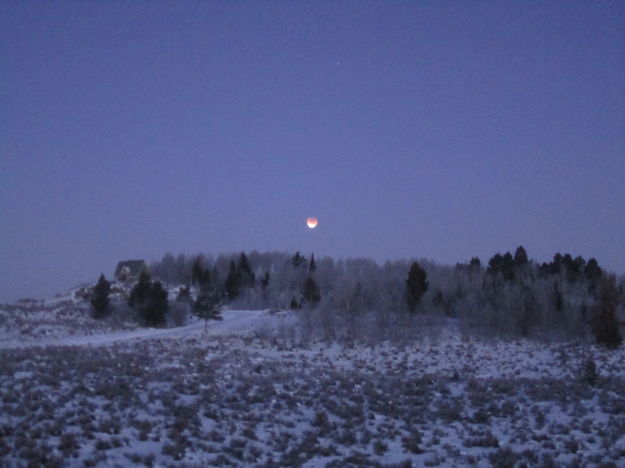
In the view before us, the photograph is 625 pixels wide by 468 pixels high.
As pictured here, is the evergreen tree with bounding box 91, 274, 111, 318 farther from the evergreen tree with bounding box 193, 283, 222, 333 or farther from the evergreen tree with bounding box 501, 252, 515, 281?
the evergreen tree with bounding box 501, 252, 515, 281

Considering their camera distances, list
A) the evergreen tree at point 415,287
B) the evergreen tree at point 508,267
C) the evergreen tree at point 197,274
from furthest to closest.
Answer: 1. the evergreen tree at point 197,274
2. the evergreen tree at point 508,267
3. the evergreen tree at point 415,287

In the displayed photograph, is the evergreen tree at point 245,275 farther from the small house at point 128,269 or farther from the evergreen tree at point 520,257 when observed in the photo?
the evergreen tree at point 520,257

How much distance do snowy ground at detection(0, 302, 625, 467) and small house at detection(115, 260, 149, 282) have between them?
75284 mm

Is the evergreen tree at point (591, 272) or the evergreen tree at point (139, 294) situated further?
the evergreen tree at point (591, 272)

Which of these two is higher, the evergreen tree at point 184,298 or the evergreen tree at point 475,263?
the evergreen tree at point 475,263

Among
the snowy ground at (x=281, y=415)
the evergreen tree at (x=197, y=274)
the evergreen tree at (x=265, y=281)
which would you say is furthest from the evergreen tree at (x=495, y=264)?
the snowy ground at (x=281, y=415)

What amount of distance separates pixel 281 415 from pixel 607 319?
34147 mm

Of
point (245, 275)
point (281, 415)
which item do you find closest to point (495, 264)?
point (245, 275)

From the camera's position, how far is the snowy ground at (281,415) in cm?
1220

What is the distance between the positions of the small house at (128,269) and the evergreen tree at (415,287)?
5139 cm

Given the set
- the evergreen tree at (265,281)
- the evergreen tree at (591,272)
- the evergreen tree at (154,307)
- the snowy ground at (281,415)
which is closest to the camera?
the snowy ground at (281,415)

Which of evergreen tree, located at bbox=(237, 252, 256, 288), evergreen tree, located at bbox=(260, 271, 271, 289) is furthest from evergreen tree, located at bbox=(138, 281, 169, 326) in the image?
evergreen tree, located at bbox=(260, 271, 271, 289)

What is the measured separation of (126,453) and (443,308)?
2095 inches

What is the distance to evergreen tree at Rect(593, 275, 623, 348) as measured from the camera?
41.2 m
